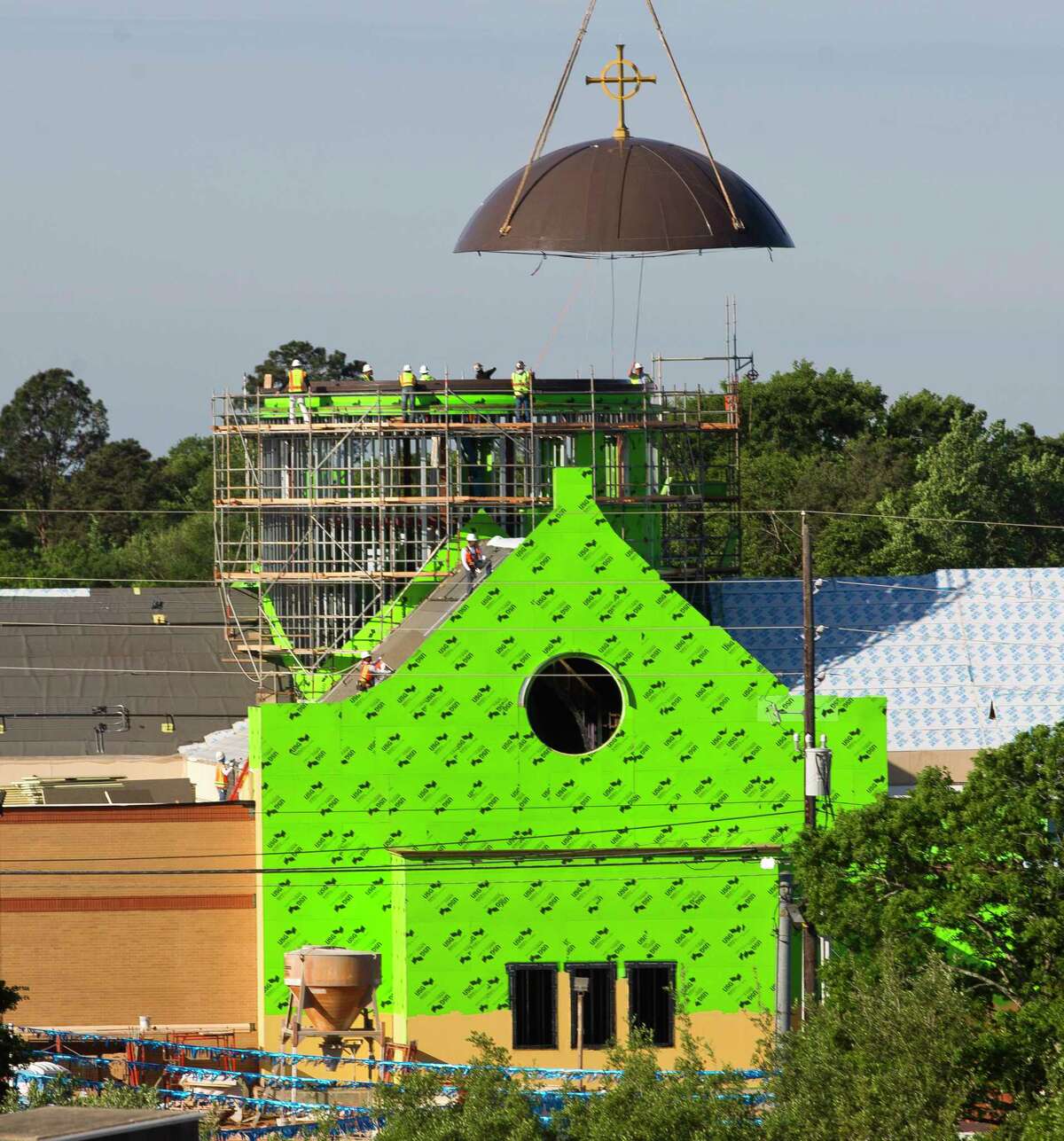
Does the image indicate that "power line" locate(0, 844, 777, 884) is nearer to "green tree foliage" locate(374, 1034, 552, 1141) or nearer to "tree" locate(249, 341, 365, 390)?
"green tree foliage" locate(374, 1034, 552, 1141)

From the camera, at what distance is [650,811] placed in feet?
135

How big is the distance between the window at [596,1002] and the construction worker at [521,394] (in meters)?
17.9

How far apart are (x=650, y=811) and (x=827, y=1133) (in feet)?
43.8

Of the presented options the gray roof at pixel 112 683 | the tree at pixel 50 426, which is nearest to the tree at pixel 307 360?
the tree at pixel 50 426

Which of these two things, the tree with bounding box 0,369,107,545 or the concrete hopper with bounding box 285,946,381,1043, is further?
the tree with bounding box 0,369,107,545

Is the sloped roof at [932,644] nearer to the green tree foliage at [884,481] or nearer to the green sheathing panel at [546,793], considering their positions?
the green sheathing panel at [546,793]

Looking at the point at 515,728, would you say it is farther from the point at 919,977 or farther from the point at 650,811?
the point at 919,977

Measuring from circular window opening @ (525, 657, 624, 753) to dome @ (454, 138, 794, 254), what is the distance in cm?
1825

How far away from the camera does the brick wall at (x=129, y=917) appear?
1636 inches

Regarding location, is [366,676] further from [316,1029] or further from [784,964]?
[784,964]

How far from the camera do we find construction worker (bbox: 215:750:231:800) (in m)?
47.5

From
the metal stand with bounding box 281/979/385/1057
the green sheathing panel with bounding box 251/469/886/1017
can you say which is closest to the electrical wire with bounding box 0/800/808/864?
the green sheathing panel with bounding box 251/469/886/1017

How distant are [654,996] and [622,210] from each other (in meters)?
22.8

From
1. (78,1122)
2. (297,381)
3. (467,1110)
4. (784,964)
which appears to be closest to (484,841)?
(784,964)
